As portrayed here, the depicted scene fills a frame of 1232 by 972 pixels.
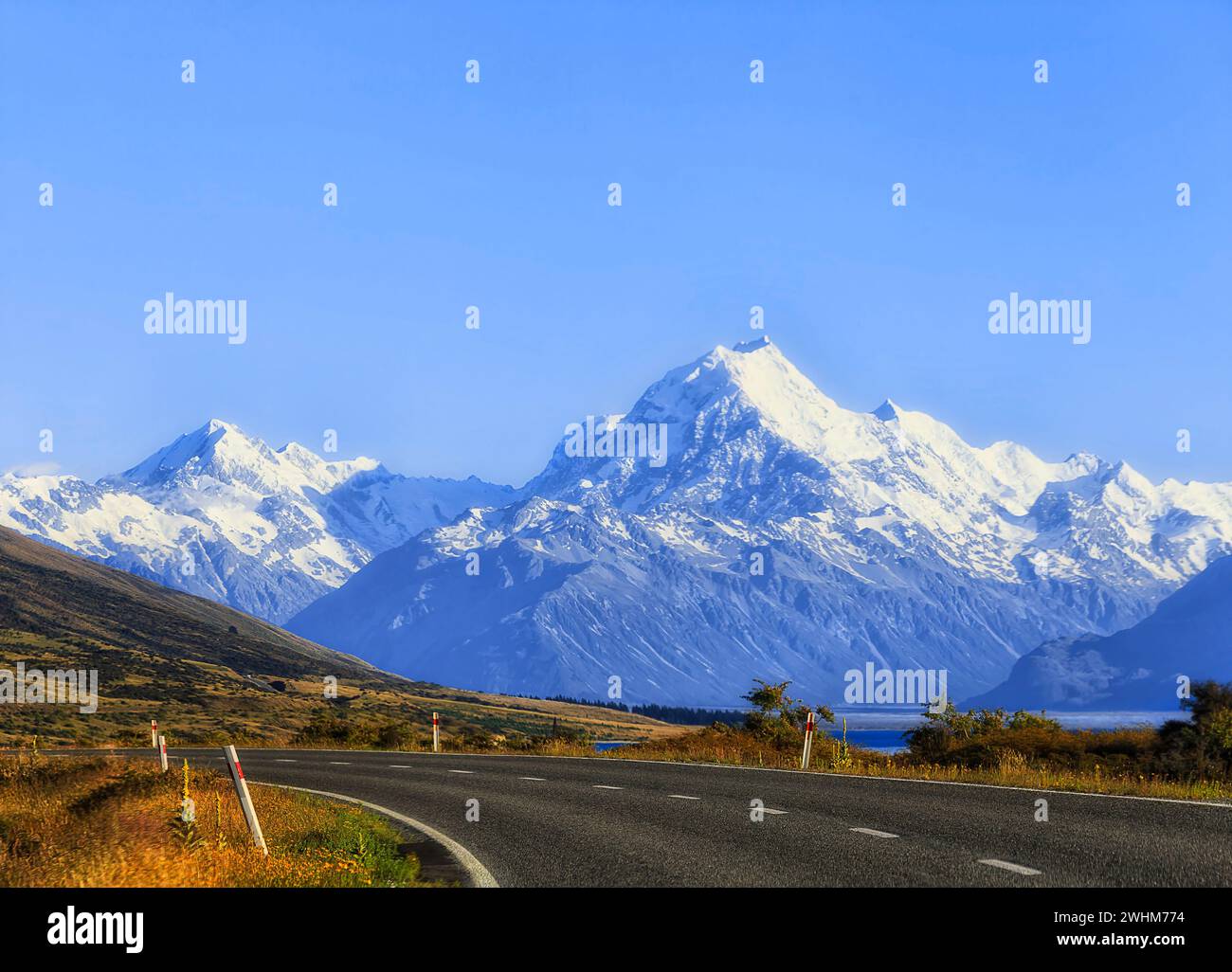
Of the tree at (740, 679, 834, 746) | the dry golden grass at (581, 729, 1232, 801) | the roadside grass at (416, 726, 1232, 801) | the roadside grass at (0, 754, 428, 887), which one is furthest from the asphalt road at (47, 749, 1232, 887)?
the tree at (740, 679, 834, 746)

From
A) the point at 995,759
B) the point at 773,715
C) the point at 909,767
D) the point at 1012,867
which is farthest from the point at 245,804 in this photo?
the point at 773,715

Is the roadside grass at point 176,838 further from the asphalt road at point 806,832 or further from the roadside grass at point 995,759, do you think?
the roadside grass at point 995,759

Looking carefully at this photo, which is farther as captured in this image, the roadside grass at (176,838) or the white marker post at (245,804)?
the white marker post at (245,804)

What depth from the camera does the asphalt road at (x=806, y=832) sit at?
41.2ft

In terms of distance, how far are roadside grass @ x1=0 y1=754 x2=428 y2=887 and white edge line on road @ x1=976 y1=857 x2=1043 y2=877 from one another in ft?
17.1

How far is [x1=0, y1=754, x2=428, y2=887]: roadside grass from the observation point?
12.1 metres

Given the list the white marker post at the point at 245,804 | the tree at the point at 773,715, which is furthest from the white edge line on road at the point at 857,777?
the white marker post at the point at 245,804

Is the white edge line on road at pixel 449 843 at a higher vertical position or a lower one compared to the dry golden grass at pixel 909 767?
lower

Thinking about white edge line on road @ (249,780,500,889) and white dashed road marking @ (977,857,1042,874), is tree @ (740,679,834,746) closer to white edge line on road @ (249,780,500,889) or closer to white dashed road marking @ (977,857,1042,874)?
white edge line on road @ (249,780,500,889)

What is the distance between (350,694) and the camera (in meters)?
173

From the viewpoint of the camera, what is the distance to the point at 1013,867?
1260 centimetres

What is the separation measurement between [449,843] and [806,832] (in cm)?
411

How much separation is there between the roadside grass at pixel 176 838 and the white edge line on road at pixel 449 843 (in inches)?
14.8
